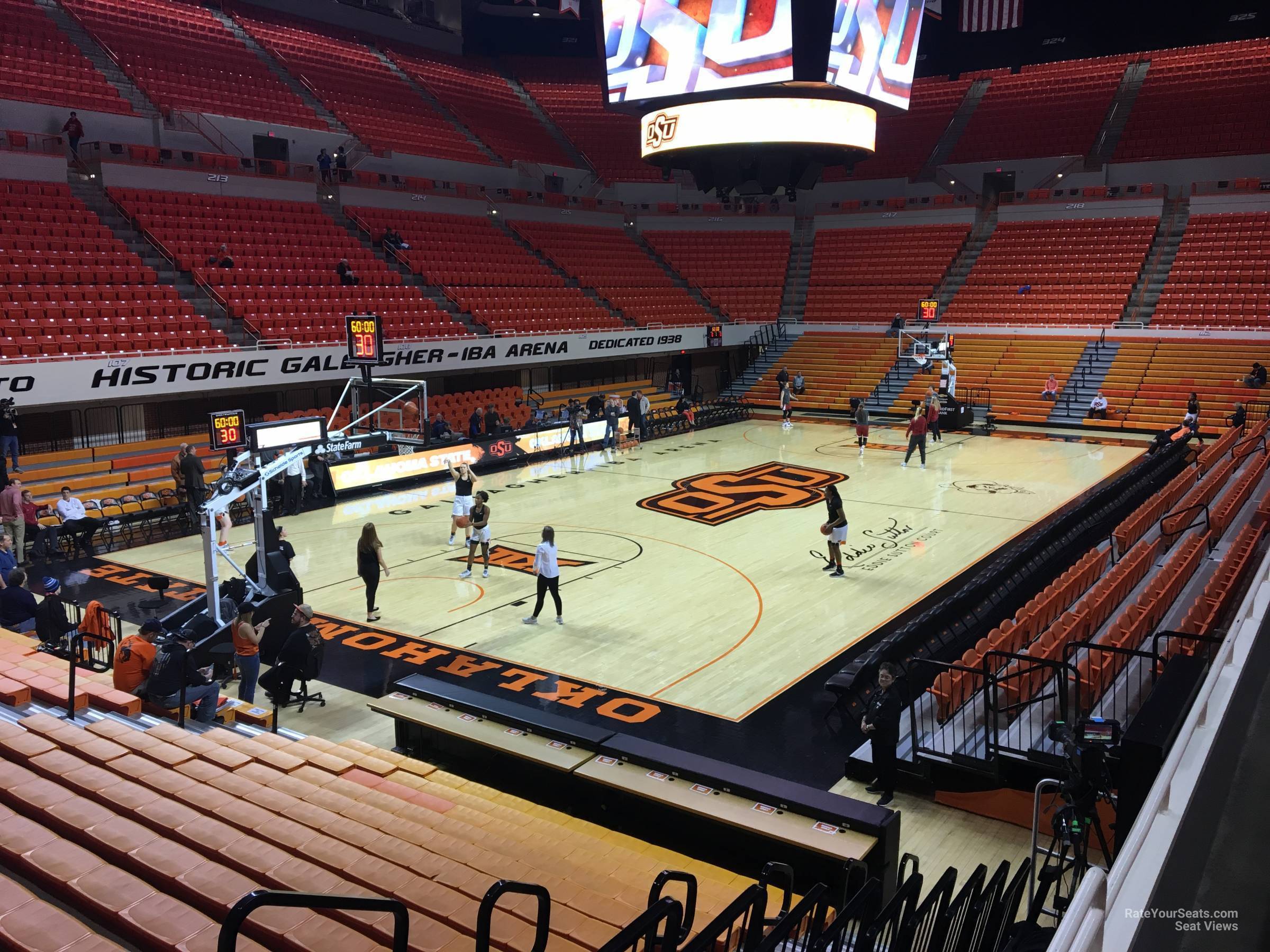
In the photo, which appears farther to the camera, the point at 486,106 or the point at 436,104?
the point at 486,106

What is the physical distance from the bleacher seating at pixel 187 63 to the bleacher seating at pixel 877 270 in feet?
63.6

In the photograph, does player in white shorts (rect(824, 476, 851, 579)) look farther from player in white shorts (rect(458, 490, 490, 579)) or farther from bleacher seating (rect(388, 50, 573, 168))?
bleacher seating (rect(388, 50, 573, 168))

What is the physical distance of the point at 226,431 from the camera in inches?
517

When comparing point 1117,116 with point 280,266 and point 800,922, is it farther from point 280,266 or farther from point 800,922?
point 800,922

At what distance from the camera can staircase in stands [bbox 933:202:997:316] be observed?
117 ft

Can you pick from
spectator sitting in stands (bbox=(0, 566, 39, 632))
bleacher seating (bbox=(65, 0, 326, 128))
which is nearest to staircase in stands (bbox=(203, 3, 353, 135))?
bleacher seating (bbox=(65, 0, 326, 128))

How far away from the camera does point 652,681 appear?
10.5 metres

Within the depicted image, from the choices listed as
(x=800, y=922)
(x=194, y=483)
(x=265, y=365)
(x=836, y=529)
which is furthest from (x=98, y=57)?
(x=800, y=922)

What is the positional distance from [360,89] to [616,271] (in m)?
11.9

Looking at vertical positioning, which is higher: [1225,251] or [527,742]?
[1225,251]

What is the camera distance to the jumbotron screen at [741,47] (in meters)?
13.5

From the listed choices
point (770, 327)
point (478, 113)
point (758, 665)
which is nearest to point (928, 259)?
point (770, 327)

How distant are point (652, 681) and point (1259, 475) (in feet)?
39.0

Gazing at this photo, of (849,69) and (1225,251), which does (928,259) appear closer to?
(1225,251)
